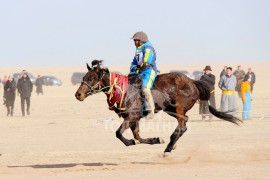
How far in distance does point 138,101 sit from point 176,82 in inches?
39.6

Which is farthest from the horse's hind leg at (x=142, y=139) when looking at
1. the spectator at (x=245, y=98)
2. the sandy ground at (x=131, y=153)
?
the spectator at (x=245, y=98)

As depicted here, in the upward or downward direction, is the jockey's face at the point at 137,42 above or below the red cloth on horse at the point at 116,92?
above

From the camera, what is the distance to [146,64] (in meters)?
13.9

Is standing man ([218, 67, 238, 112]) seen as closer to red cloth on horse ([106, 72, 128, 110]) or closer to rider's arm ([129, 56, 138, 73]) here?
rider's arm ([129, 56, 138, 73])

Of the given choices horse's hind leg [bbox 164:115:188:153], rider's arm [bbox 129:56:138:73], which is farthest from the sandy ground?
rider's arm [bbox 129:56:138:73]

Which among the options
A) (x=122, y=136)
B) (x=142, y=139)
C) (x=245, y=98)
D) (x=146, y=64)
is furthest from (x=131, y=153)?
(x=245, y=98)

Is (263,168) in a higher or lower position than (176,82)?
lower

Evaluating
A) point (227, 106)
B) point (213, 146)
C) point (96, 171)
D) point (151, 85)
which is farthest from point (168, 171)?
point (227, 106)

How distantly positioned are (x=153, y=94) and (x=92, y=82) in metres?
1.22

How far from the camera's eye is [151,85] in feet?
46.3

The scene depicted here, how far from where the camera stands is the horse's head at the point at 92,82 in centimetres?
1363

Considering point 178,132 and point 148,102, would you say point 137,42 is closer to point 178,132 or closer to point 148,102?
point 148,102

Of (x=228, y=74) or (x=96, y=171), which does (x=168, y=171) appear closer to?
(x=96, y=171)

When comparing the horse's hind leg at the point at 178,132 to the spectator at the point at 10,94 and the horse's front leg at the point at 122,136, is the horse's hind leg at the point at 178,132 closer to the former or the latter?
the horse's front leg at the point at 122,136
